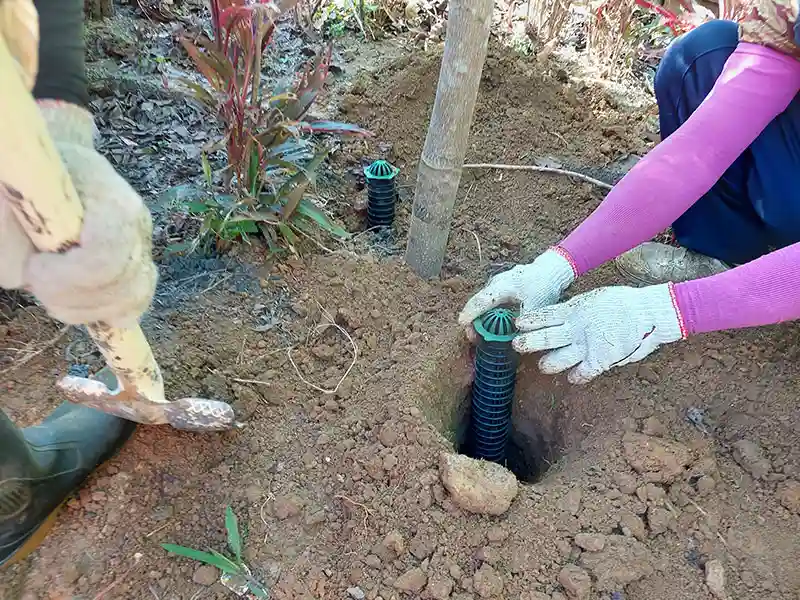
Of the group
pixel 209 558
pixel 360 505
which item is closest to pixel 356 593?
pixel 360 505

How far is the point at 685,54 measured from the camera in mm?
1780

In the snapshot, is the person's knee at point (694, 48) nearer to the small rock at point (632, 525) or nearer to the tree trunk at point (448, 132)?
the tree trunk at point (448, 132)

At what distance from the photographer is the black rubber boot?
1194 mm

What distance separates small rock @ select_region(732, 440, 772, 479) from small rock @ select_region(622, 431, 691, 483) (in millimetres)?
114

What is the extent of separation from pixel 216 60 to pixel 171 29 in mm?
1437

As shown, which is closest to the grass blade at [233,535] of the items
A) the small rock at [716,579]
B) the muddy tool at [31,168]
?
the muddy tool at [31,168]

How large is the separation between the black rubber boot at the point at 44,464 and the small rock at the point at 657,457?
1022 mm

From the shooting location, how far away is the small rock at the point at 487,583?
3.92ft

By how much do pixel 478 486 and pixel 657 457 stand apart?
0.39 meters

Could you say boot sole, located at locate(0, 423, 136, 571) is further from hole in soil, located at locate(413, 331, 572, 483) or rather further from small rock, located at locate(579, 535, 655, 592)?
small rock, located at locate(579, 535, 655, 592)

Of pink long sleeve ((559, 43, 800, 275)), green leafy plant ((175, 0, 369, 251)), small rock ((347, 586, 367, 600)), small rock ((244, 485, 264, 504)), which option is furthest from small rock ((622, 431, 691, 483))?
green leafy plant ((175, 0, 369, 251))

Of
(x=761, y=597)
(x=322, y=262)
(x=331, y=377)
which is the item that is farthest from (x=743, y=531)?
(x=322, y=262)

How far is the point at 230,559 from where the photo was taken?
1.24m

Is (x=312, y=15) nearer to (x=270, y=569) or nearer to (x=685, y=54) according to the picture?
(x=685, y=54)
